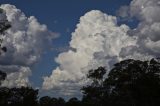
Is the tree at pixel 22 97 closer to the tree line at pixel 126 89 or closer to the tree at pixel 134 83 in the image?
the tree line at pixel 126 89

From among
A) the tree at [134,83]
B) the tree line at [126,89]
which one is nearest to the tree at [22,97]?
the tree line at [126,89]

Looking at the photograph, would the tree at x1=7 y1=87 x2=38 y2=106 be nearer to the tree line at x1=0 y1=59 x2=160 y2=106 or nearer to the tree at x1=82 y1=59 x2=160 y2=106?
the tree line at x1=0 y1=59 x2=160 y2=106

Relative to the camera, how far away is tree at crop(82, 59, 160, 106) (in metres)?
126

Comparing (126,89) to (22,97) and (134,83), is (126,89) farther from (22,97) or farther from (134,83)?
(22,97)

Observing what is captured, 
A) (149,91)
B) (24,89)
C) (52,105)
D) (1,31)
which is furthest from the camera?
(52,105)

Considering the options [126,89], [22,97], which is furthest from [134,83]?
[22,97]

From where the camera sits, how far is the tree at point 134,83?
126 meters

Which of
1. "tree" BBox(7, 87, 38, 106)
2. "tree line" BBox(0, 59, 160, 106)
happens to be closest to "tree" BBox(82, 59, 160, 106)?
"tree line" BBox(0, 59, 160, 106)

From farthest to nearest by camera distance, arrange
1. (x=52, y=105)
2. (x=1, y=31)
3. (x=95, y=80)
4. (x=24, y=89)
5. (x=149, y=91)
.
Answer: (x=52, y=105)
(x=95, y=80)
(x=24, y=89)
(x=149, y=91)
(x=1, y=31)

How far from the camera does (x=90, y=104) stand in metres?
145

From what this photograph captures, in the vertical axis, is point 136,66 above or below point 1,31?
above

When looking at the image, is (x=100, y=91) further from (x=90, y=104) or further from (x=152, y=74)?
(x=152, y=74)

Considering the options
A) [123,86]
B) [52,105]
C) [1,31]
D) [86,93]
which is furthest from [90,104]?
[1,31]

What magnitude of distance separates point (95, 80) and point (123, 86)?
16.2 metres
